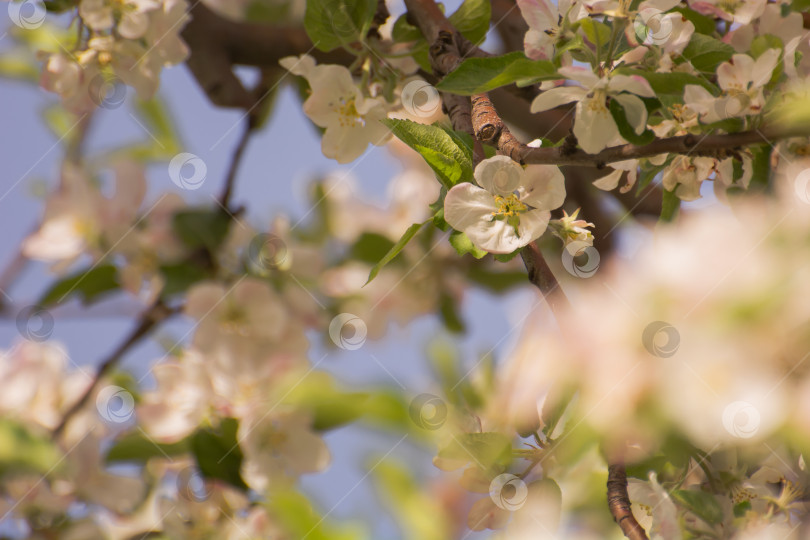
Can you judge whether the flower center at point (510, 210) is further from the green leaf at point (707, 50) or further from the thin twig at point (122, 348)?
the thin twig at point (122, 348)

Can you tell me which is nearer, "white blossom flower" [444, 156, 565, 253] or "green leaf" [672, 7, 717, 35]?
"white blossom flower" [444, 156, 565, 253]

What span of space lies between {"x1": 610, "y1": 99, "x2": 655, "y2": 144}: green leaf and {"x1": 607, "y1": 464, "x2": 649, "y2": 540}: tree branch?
0.19 m

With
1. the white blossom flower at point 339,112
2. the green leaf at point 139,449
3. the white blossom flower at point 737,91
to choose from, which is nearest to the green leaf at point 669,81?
the white blossom flower at point 737,91

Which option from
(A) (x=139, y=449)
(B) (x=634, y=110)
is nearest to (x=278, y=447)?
(A) (x=139, y=449)

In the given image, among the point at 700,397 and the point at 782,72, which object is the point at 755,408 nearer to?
the point at 700,397

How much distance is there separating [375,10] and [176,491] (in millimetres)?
497

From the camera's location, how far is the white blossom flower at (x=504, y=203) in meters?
0.41

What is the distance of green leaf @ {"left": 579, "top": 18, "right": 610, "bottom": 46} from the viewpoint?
0.41 metres

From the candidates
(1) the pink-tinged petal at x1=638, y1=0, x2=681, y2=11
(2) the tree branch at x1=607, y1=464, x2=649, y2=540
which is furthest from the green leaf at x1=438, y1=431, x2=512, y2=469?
(1) the pink-tinged petal at x1=638, y1=0, x2=681, y2=11

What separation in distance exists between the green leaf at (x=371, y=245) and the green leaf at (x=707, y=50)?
2.04ft

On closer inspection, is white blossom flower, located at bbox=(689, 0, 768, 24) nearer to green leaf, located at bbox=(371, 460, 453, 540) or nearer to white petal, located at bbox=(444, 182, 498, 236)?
white petal, located at bbox=(444, 182, 498, 236)

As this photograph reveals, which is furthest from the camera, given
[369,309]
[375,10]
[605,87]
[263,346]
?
[369,309]

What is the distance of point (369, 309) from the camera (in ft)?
3.64

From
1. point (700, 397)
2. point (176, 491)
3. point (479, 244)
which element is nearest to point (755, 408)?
point (700, 397)
